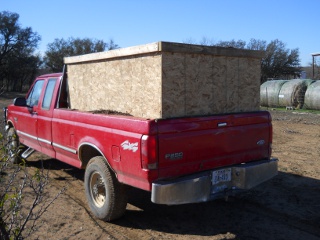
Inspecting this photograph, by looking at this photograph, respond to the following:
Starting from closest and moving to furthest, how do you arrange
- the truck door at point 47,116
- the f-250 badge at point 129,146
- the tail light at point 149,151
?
the tail light at point 149,151
the f-250 badge at point 129,146
the truck door at point 47,116

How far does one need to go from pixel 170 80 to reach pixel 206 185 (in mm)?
1344

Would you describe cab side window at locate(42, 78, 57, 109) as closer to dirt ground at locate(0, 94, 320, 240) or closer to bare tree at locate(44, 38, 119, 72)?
dirt ground at locate(0, 94, 320, 240)

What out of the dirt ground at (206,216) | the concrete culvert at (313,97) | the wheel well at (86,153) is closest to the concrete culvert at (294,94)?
the concrete culvert at (313,97)

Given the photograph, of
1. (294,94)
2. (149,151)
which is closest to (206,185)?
(149,151)

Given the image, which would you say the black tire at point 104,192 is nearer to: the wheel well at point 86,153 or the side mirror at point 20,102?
the wheel well at point 86,153

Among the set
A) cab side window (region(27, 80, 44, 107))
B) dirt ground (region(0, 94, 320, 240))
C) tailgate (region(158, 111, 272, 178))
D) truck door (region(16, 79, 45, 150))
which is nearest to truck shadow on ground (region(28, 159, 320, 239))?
dirt ground (region(0, 94, 320, 240))

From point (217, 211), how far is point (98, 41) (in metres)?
60.9

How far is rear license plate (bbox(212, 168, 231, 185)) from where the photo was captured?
15.0ft

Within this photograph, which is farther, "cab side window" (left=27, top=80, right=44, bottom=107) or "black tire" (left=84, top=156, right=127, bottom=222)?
"cab side window" (left=27, top=80, right=44, bottom=107)

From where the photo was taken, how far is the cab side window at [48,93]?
651 cm

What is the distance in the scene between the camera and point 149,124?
407cm

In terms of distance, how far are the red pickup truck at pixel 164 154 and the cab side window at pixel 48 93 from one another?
0.45 meters

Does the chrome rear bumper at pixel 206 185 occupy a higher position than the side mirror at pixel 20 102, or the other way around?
the side mirror at pixel 20 102

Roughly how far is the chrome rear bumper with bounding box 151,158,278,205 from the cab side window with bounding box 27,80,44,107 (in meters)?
3.90
